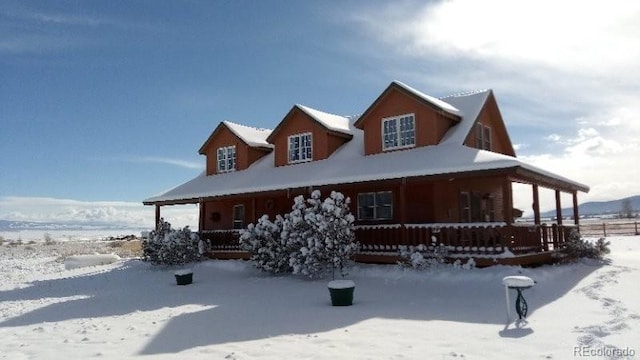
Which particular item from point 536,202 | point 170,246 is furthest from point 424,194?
point 170,246

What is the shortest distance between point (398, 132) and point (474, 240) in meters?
5.82

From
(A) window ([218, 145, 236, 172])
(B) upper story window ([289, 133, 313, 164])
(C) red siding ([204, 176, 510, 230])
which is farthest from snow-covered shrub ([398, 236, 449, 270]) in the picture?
(A) window ([218, 145, 236, 172])

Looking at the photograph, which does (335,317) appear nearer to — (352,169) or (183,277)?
(183,277)

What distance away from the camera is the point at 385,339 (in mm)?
8734

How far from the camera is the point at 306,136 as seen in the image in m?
23.6

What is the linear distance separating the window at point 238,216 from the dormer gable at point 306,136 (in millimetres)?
3763

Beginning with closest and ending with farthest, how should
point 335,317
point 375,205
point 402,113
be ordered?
point 335,317 < point 402,113 < point 375,205

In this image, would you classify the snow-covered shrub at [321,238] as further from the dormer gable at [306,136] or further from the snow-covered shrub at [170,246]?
the snow-covered shrub at [170,246]

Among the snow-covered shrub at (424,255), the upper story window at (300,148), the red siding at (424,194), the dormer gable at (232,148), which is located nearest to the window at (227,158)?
the dormer gable at (232,148)

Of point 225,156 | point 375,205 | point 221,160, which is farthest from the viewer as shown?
point 221,160

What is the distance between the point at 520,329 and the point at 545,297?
3.69m

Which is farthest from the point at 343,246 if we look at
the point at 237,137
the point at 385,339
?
the point at 237,137

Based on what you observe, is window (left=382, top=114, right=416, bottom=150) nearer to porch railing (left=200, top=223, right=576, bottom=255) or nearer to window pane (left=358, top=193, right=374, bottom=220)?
window pane (left=358, top=193, right=374, bottom=220)

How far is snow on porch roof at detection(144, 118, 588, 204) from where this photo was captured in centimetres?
1597
